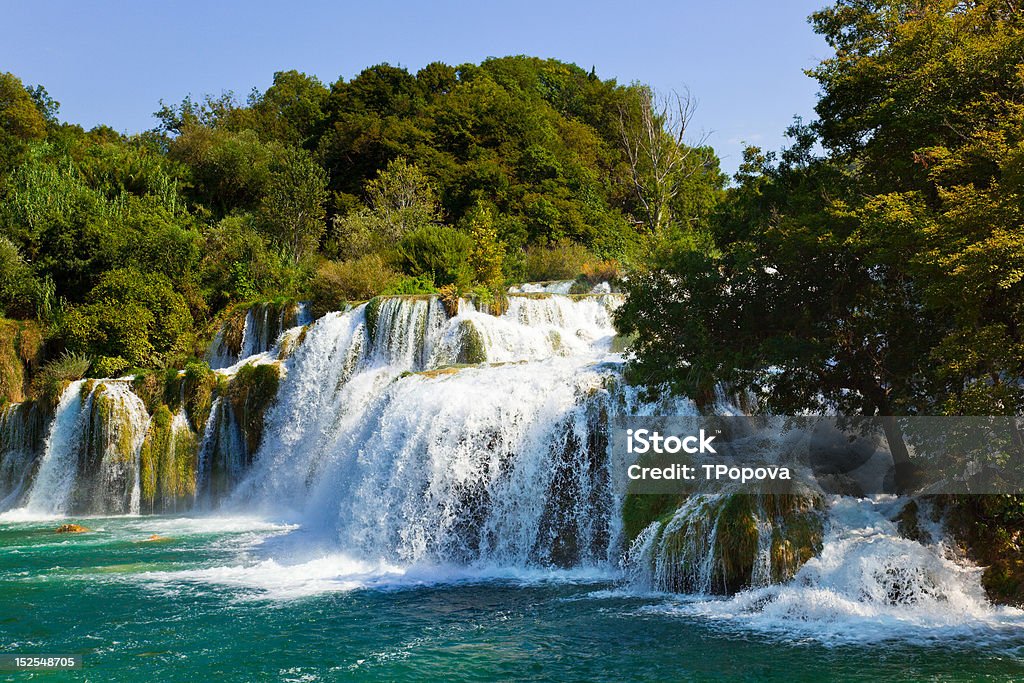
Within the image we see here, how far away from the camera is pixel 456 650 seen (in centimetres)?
1034

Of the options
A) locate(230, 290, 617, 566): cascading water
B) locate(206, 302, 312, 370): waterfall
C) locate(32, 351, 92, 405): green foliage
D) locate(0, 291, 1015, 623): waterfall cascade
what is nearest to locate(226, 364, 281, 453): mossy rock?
locate(0, 291, 1015, 623): waterfall cascade

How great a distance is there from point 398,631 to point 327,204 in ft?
107

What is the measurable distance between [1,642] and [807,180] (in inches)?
487

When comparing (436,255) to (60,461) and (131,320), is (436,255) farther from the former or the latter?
(60,461)

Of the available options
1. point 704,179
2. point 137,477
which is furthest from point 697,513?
point 704,179

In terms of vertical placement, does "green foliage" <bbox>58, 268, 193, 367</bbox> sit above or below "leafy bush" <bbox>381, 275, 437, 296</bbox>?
below

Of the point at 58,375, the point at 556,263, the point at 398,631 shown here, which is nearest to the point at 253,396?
the point at 58,375

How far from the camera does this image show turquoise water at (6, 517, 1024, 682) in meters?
9.52

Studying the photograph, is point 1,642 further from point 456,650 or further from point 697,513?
point 697,513

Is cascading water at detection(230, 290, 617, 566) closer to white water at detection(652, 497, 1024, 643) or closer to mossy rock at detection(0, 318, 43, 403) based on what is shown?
white water at detection(652, 497, 1024, 643)

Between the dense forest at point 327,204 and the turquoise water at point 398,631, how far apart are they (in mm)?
9777

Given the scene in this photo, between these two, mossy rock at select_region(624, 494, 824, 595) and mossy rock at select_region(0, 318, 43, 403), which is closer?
mossy rock at select_region(624, 494, 824, 595)

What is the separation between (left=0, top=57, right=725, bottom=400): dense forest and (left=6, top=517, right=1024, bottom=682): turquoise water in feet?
32.1

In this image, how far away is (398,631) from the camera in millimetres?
11086
